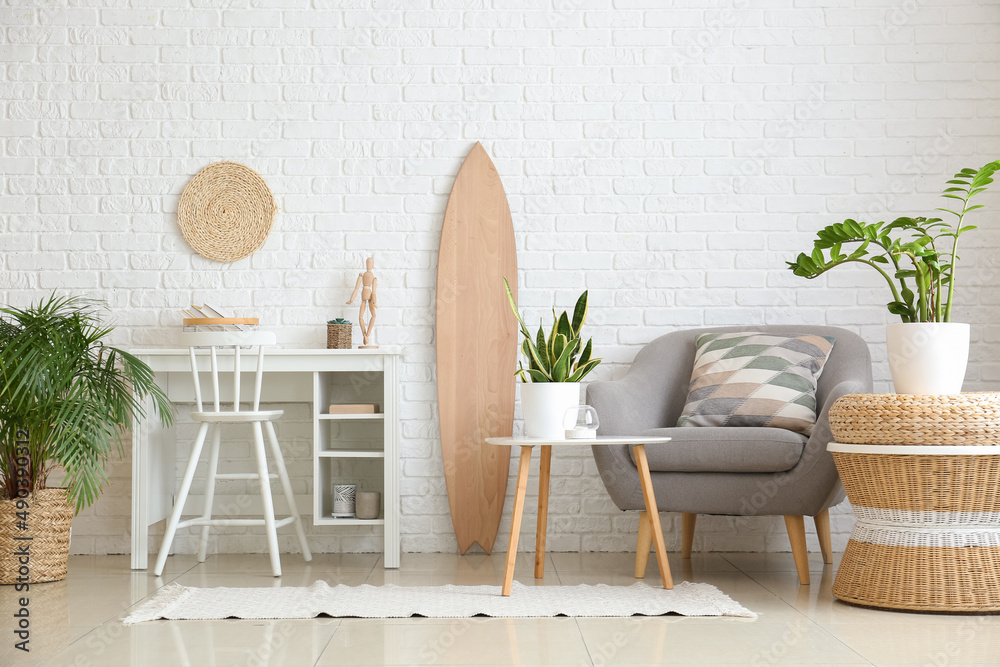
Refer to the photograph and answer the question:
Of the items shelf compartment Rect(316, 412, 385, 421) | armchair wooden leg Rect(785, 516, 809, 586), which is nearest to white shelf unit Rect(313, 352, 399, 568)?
shelf compartment Rect(316, 412, 385, 421)

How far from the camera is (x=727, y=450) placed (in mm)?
2391

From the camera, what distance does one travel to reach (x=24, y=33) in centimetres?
310

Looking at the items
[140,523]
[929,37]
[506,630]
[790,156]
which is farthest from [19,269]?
[929,37]

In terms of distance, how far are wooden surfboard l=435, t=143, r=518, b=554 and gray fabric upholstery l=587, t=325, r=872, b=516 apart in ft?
1.68

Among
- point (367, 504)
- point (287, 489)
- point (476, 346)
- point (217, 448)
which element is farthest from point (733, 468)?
point (217, 448)

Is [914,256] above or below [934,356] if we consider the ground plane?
above

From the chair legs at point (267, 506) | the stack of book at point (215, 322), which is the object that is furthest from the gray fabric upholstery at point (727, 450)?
the stack of book at point (215, 322)

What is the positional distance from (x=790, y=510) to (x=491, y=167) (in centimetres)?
156

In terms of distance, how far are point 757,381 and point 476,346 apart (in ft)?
3.19

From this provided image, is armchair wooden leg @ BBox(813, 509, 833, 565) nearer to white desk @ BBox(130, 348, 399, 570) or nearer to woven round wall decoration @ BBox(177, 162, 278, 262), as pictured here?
white desk @ BBox(130, 348, 399, 570)

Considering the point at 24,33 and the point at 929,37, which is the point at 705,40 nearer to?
the point at 929,37

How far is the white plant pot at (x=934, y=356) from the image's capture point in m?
2.12

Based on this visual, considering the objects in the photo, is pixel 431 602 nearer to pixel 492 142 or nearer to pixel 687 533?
pixel 687 533

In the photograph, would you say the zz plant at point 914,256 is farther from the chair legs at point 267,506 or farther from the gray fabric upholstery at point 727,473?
the chair legs at point 267,506
